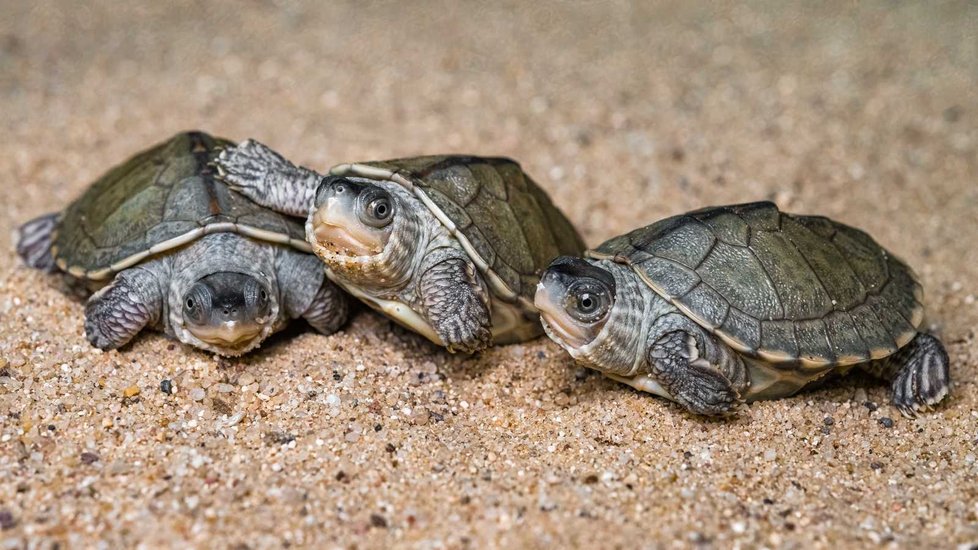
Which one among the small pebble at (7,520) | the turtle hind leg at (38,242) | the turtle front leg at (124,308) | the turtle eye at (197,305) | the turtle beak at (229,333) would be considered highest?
the turtle eye at (197,305)

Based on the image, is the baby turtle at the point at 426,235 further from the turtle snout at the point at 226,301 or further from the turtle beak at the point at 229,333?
the turtle beak at the point at 229,333

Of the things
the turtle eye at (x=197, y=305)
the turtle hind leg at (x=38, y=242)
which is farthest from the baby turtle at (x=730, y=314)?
the turtle hind leg at (x=38, y=242)

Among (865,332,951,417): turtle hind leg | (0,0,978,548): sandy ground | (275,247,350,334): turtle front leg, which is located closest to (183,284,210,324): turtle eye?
(0,0,978,548): sandy ground

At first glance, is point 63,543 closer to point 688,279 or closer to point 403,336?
point 403,336

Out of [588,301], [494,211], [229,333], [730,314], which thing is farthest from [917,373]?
[229,333]

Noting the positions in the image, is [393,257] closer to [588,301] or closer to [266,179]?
[266,179]

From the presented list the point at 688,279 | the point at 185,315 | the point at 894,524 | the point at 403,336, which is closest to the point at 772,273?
the point at 688,279
